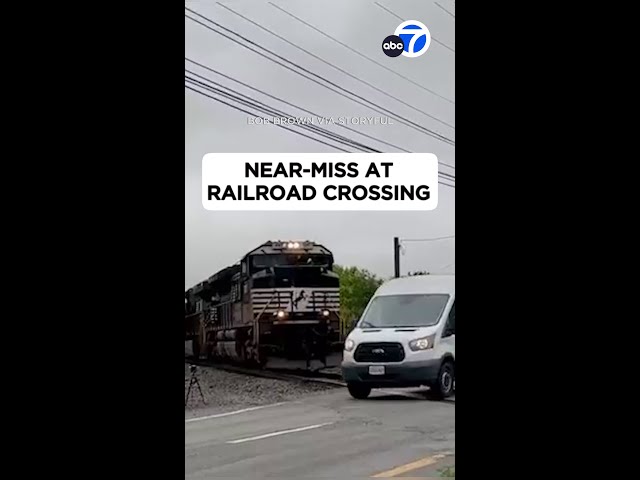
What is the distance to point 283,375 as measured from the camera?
10.4ft

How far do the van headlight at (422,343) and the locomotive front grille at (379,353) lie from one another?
0.15 ft

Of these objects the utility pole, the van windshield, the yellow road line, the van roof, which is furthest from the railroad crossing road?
the utility pole

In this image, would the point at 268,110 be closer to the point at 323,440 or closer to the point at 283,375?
the point at 283,375

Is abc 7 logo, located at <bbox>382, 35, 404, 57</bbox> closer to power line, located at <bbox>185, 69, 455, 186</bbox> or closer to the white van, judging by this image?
power line, located at <bbox>185, 69, 455, 186</bbox>

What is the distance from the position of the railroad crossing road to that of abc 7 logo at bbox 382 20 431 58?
1.30 metres

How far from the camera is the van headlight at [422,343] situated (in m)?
3.19

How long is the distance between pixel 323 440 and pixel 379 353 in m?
0.39

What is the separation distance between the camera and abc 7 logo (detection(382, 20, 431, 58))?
3.13 meters

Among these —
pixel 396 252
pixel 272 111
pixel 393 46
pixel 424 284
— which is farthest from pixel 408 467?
pixel 393 46

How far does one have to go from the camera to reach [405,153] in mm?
3158
